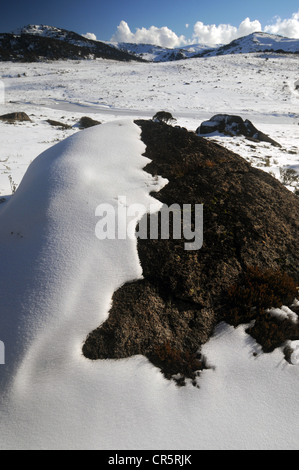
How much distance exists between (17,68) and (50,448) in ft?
257

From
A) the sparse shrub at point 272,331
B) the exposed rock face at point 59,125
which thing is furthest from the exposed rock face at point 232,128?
the sparse shrub at point 272,331

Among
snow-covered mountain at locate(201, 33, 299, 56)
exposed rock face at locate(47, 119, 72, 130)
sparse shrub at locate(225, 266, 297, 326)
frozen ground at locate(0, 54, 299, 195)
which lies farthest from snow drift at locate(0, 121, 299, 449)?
snow-covered mountain at locate(201, 33, 299, 56)

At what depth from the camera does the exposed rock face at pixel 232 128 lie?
19589mm

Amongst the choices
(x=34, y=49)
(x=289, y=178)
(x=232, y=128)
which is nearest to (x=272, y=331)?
(x=289, y=178)

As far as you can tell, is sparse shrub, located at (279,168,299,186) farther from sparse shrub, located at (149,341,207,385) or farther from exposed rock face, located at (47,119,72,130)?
exposed rock face, located at (47,119,72,130)

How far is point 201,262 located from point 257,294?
3.21 ft

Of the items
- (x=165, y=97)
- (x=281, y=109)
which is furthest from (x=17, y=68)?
(x=281, y=109)

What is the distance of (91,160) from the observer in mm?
5215

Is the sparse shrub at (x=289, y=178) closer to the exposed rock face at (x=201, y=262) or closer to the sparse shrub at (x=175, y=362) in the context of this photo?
the exposed rock face at (x=201, y=262)

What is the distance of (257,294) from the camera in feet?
13.0
